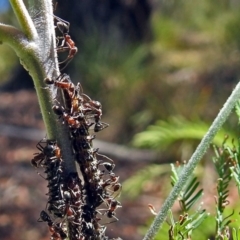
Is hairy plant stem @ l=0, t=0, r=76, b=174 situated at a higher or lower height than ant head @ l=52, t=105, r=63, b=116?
higher

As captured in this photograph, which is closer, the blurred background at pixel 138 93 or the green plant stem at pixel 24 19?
the green plant stem at pixel 24 19

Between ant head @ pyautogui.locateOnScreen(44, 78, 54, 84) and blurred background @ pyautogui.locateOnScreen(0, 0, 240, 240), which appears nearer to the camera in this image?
ant head @ pyautogui.locateOnScreen(44, 78, 54, 84)

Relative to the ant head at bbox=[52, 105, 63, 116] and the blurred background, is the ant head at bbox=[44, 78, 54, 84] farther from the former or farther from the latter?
the blurred background

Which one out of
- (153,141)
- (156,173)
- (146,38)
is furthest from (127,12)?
(153,141)

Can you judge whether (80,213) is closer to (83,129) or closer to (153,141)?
(83,129)

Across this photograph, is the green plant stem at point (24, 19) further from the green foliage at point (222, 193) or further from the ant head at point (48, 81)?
the green foliage at point (222, 193)

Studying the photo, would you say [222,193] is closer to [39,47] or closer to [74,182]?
[74,182]

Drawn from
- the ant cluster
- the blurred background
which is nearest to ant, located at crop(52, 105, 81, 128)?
the ant cluster

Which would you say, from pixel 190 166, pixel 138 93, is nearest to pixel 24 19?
pixel 190 166

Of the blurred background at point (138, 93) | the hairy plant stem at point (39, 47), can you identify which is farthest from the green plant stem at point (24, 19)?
the blurred background at point (138, 93)
